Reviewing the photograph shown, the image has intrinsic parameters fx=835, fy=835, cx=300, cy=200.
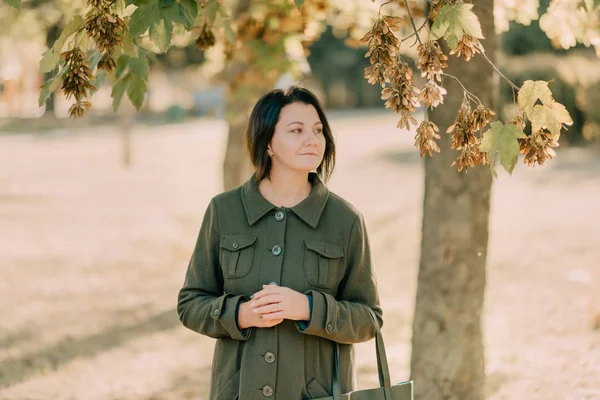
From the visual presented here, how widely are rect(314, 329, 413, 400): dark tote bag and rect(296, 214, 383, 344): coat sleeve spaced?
0.08 metres

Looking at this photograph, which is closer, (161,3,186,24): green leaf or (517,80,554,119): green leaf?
(517,80,554,119): green leaf

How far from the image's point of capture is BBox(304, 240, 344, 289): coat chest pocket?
8.85ft

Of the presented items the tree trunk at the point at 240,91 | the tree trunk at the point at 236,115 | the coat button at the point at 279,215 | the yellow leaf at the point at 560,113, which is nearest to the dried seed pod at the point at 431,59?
the yellow leaf at the point at 560,113

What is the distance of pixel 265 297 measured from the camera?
2.53 m

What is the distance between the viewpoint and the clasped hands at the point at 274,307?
253 cm

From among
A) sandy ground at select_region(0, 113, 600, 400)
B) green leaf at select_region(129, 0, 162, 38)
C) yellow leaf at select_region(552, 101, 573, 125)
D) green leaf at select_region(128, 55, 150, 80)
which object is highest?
green leaf at select_region(129, 0, 162, 38)

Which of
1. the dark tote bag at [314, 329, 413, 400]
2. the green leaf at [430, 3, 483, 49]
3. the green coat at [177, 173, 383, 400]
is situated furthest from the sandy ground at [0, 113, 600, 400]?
the green leaf at [430, 3, 483, 49]

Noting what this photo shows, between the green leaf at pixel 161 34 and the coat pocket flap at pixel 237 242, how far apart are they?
2.18 feet

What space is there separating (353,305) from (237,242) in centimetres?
43

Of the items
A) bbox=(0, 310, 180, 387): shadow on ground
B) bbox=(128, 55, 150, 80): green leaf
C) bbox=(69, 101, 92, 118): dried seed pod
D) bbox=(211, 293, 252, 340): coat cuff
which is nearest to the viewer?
bbox=(211, 293, 252, 340): coat cuff

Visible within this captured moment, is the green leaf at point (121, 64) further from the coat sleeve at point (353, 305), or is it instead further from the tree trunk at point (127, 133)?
the tree trunk at point (127, 133)

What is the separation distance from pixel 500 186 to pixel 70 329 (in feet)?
38.4

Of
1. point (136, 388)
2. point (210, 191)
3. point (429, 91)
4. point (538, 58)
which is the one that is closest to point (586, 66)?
point (538, 58)

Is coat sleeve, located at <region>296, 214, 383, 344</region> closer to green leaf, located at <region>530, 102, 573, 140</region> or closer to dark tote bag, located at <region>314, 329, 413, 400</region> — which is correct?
dark tote bag, located at <region>314, 329, 413, 400</region>
